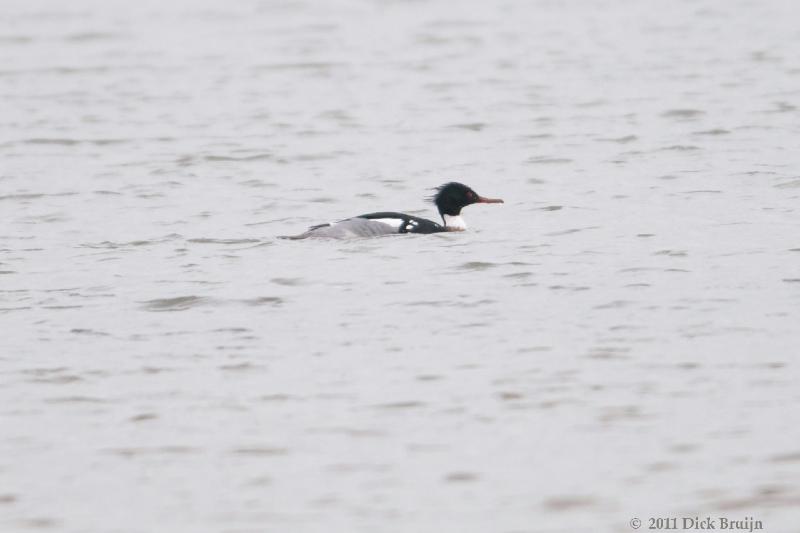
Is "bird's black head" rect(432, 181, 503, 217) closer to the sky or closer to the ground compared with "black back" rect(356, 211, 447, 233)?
closer to the sky

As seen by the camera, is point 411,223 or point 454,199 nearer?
point 411,223

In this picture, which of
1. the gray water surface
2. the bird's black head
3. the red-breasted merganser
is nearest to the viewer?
the gray water surface

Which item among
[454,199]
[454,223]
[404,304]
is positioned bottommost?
[404,304]

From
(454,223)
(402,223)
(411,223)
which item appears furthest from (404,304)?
(454,223)

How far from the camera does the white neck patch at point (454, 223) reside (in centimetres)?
1548

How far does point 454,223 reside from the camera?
15516 millimetres

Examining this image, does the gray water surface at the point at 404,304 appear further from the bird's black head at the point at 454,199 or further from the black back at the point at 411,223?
the bird's black head at the point at 454,199

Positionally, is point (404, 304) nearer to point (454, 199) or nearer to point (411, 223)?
point (411, 223)

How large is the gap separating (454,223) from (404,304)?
3.69 meters

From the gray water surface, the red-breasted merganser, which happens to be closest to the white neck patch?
the red-breasted merganser

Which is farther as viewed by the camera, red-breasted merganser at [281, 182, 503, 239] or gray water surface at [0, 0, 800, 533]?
red-breasted merganser at [281, 182, 503, 239]

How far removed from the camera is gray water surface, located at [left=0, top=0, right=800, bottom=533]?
802 cm

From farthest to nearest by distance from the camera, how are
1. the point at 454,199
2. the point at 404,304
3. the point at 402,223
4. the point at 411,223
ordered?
the point at 454,199 < the point at 411,223 < the point at 402,223 < the point at 404,304

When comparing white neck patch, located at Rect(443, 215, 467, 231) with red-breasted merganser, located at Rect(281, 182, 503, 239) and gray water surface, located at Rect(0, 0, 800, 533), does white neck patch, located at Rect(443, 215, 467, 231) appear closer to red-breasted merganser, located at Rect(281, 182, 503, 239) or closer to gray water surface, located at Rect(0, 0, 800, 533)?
red-breasted merganser, located at Rect(281, 182, 503, 239)
